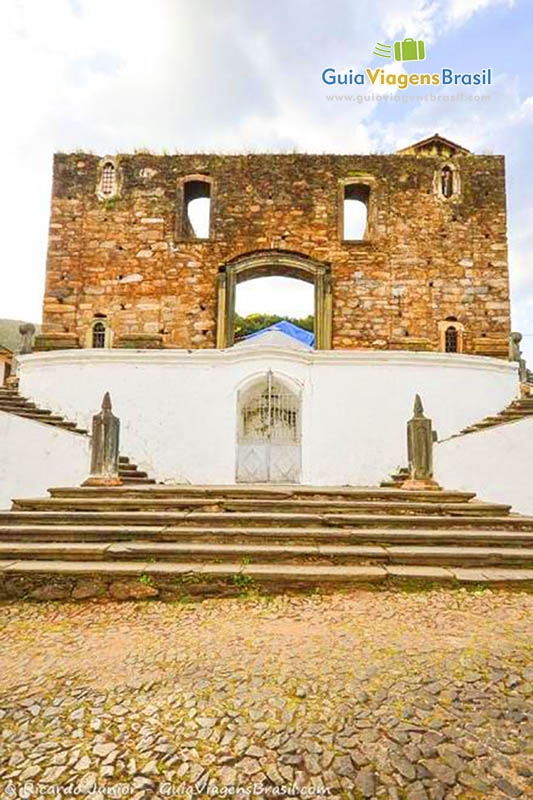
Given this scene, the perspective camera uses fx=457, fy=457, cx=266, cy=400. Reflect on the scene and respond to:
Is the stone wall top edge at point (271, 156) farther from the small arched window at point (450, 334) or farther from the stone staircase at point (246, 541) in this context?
the stone staircase at point (246, 541)

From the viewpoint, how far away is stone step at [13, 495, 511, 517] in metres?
5.32

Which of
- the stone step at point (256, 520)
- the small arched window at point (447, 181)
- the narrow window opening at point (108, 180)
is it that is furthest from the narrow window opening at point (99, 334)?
the small arched window at point (447, 181)

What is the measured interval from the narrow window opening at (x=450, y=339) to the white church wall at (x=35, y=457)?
416 inches

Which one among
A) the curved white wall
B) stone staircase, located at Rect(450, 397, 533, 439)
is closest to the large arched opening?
the curved white wall

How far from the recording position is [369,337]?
44.6ft

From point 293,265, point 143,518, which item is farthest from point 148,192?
point 143,518

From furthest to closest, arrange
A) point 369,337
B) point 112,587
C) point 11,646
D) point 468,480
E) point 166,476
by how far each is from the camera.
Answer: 1. point 369,337
2. point 166,476
3. point 468,480
4. point 112,587
5. point 11,646

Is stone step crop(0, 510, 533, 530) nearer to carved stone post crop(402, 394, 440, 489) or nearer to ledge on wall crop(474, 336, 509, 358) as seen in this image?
carved stone post crop(402, 394, 440, 489)

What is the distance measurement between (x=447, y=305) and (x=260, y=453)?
8.32m

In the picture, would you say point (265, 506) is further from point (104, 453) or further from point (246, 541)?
point (104, 453)

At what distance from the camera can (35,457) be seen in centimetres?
800

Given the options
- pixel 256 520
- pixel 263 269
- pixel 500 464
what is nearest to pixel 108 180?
pixel 263 269

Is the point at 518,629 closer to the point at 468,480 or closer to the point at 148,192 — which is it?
the point at 468,480

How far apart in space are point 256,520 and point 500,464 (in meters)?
5.11
